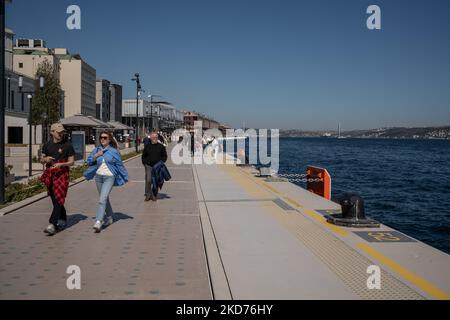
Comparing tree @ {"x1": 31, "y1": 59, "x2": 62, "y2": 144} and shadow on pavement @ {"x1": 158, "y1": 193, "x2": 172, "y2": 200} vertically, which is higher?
tree @ {"x1": 31, "y1": 59, "x2": 62, "y2": 144}

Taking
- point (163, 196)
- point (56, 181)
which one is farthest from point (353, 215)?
point (163, 196)

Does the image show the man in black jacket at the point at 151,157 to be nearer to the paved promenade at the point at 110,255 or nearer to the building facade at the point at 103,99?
the paved promenade at the point at 110,255

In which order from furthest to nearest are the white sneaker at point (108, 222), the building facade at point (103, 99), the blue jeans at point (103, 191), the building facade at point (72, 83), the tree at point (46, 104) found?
the building facade at point (103, 99), the building facade at point (72, 83), the tree at point (46, 104), the white sneaker at point (108, 222), the blue jeans at point (103, 191)

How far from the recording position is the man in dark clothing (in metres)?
7.96

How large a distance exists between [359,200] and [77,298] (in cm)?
552

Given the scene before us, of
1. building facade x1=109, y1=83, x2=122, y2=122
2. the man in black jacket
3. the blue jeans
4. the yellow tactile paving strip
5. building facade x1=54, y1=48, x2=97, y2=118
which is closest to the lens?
the yellow tactile paving strip

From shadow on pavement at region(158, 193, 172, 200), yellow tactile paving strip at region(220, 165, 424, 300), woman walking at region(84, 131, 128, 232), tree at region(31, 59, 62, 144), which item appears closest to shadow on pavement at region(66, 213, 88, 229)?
woman walking at region(84, 131, 128, 232)

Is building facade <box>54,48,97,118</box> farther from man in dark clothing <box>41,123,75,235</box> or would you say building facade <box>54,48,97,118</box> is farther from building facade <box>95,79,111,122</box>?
man in dark clothing <box>41,123,75,235</box>

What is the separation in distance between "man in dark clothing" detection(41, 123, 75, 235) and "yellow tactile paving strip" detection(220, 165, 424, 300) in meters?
3.93

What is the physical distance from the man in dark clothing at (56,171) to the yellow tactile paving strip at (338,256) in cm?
393

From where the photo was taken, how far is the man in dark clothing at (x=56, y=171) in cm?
796

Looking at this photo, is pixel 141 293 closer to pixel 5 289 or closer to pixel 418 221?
pixel 5 289

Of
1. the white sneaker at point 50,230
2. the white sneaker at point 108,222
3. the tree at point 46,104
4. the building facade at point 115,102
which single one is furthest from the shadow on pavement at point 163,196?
the building facade at point 115,102

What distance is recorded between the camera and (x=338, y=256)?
264 inches
